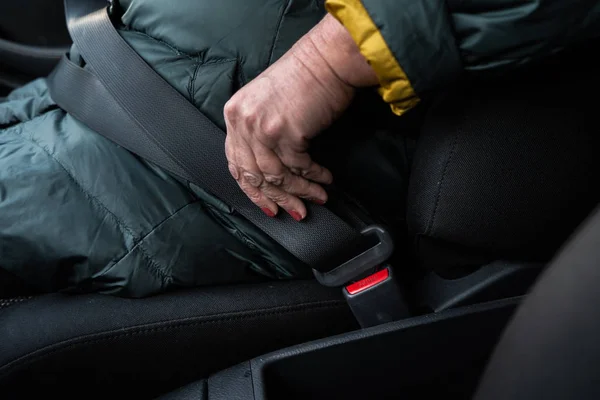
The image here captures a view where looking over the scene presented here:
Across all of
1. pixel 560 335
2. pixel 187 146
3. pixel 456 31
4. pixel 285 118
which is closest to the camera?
pixel 560 335

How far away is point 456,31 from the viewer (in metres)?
0.57

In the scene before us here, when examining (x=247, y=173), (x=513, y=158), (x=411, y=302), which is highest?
(x=247, y=173)

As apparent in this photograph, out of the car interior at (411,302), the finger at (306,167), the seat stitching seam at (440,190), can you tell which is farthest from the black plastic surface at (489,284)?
the finger at (306,167)

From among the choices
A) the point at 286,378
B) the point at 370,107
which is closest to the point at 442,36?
the point at 370,107

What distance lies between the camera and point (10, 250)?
772mm

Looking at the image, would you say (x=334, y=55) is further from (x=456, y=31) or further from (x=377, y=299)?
(x=377, y=299)

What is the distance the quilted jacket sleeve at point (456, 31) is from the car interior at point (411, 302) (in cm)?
4

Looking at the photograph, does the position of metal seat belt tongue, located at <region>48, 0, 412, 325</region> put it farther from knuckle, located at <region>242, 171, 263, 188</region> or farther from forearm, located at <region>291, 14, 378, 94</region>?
forearm, located at <region>291, 14, 378, 94</region>

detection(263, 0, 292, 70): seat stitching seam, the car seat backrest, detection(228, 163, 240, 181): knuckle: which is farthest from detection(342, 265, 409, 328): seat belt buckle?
detection(263, 0, 292, 70): seat stitching seam

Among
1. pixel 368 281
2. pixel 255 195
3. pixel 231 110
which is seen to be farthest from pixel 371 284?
pixel 231 110

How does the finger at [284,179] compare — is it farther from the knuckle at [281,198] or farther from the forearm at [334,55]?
the forearm at [334,55]

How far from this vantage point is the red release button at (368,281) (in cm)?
80

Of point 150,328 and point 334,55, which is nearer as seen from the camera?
point 334,55

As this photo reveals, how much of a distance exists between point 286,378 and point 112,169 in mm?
389
